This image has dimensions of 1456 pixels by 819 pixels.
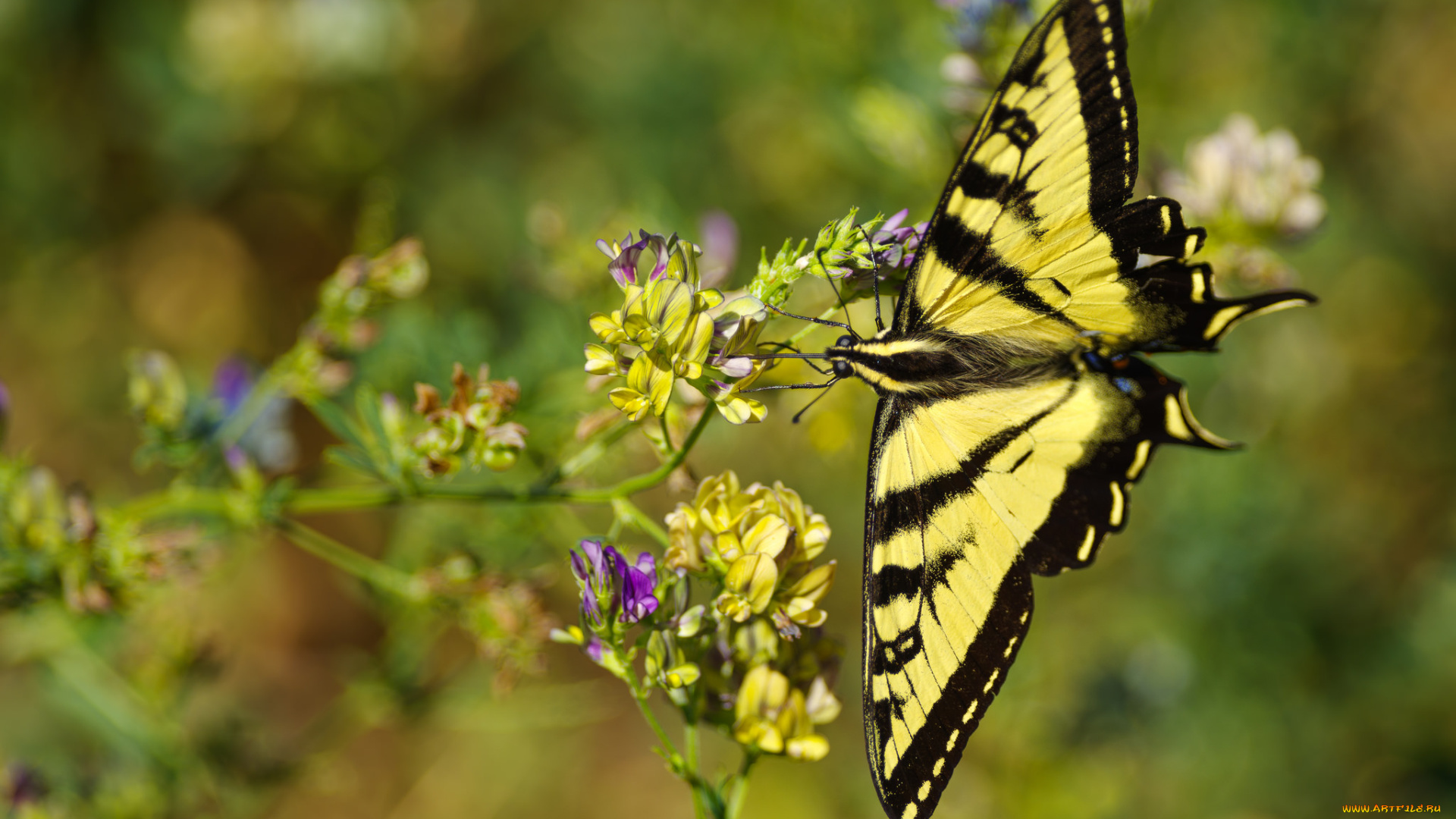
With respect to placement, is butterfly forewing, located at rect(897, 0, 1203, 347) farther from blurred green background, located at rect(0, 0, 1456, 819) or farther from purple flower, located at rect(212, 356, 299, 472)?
purple flower, located at rect(212, 356, 299, 472)

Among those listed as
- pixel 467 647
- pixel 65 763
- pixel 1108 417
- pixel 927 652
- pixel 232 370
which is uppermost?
pixel 232 370

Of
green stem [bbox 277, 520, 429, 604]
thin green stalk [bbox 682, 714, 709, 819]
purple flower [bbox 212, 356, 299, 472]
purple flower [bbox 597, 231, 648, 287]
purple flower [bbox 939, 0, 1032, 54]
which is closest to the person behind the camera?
purple flower [bbox 597, 231, 648, 287]

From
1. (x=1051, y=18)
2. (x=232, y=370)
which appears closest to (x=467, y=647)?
(x=232, y=370)

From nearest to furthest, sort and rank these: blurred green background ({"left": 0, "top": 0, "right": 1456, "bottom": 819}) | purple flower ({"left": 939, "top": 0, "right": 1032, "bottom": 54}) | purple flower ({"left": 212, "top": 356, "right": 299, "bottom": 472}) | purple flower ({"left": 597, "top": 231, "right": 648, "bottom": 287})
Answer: purple flower ({"left": 597, "top": 231, "right": 648, "bottom": 287}) < purple flower ({"left": 939, "top": 0, "right": 1032, "bottom": 54}) < purple flower ({"left": 212, "top": 356, "right": 299, "bottom": 472}) < blurred green background ({"left": 0, "top": 0, "right": 1456, "bottom": 819})

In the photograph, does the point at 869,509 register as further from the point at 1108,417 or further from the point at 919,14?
the point at 919,14

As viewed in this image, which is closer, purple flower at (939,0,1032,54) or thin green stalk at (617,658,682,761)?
thin green stalk at (617,658,682,761)

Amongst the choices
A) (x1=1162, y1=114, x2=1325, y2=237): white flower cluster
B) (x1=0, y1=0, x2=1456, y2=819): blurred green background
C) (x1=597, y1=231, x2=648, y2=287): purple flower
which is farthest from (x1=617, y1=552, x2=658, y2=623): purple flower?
(x1=1162, y1=114, x2=1325, y2=237): white flower cluster
